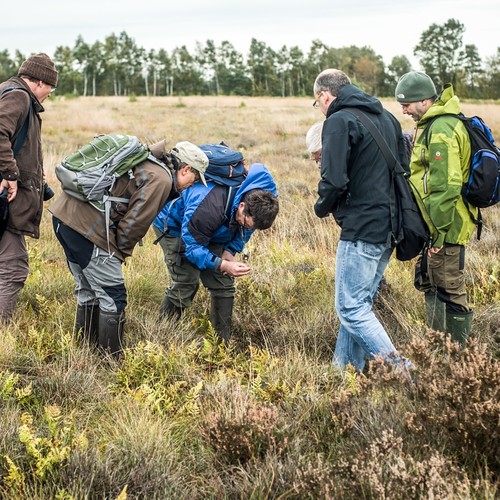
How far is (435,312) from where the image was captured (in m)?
4.33

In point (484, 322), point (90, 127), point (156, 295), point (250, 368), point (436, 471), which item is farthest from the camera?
point (90, 127)

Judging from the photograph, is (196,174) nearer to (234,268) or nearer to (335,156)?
(234,268)

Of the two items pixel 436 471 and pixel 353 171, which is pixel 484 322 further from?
pixel 436 471

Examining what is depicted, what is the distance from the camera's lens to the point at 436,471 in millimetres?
2271

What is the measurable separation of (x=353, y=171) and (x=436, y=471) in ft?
6.09

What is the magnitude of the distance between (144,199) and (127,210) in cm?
21

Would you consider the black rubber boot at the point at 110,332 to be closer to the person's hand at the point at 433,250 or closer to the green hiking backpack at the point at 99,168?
the green hiking backpack at the point at 99,168

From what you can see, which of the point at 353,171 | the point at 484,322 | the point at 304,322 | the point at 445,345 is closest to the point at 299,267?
the point at 304,322

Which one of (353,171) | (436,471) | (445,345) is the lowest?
(436,471)

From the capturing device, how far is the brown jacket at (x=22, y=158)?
404 cm

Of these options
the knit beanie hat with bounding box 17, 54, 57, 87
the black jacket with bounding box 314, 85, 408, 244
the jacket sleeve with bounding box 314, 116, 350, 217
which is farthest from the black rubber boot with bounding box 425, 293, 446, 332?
the knit beanie hat with bounding box 17, 54, 57, 87

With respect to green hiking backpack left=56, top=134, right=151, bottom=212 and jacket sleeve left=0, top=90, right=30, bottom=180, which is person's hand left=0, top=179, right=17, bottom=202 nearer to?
jacket sleeve left=0, top=90, right=30, bottom=180

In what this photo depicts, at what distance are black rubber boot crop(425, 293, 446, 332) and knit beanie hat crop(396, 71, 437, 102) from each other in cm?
147

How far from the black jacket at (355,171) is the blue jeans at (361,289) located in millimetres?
94
